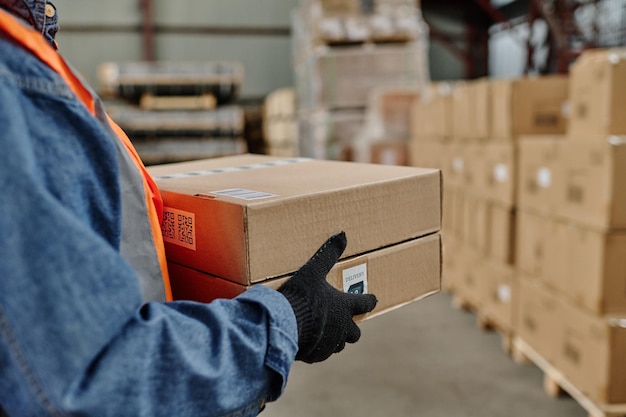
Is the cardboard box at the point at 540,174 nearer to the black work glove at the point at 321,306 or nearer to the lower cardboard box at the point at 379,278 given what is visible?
the lower cardboard box at the point at 379,278

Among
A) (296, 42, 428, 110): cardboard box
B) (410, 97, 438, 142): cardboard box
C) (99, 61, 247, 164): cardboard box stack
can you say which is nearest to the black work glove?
(410, 97, 438, 142): cardboard box

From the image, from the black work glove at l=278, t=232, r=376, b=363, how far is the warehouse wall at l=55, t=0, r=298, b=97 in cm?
892

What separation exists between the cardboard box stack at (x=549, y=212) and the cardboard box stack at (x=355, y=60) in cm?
81

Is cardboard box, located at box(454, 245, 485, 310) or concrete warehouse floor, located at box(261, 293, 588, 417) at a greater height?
cardboard box, located at box(454, 245, 485, 310)

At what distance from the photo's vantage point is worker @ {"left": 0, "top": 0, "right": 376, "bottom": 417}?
0.69m

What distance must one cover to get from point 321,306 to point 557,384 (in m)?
2.34

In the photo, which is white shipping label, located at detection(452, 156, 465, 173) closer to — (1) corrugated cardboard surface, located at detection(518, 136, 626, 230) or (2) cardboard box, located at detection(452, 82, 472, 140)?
(2) cardboard box, located at detection(452, 82, 472, 140)

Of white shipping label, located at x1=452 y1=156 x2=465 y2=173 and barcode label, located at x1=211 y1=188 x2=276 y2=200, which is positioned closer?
barcode label, located at x1=211 y1=188 x2=276 y2=200

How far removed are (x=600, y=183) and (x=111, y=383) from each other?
2302 millimetres

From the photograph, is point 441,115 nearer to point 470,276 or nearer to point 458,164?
point 458,164

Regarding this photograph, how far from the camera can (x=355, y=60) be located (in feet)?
16.6

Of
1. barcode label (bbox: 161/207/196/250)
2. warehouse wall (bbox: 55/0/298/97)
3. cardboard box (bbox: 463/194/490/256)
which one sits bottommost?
cardboard box (bbox: 463/194/490/256)

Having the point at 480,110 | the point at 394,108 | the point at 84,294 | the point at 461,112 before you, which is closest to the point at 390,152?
the point at 394,108

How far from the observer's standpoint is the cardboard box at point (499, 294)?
341 centimetres
